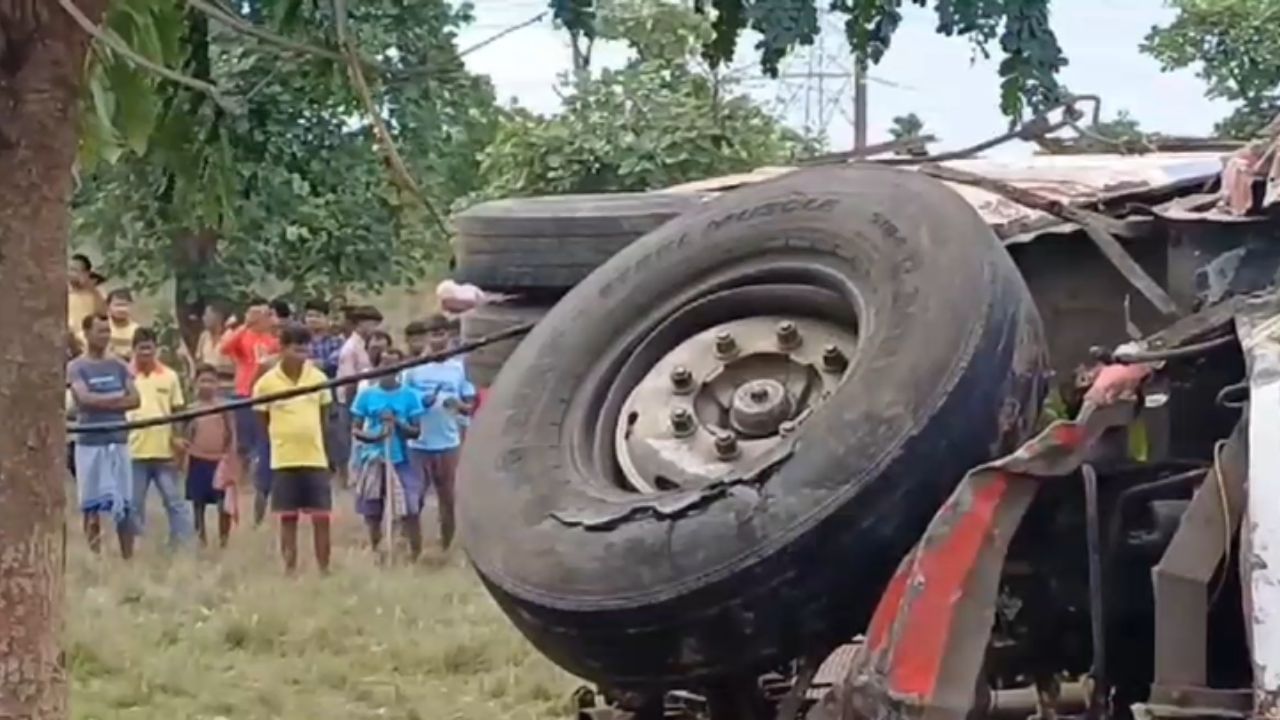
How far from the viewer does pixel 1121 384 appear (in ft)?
12.5

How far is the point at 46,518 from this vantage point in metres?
2.88

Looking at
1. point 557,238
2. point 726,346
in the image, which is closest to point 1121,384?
point 726,346

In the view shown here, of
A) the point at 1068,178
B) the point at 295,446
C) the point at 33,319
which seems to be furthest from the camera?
the point at 295,446

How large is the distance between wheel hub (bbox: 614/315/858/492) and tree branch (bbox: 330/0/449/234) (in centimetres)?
212

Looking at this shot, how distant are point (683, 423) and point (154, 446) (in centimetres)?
778

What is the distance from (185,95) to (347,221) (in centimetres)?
1294

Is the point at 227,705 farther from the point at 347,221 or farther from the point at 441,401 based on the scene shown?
the point at 347,221

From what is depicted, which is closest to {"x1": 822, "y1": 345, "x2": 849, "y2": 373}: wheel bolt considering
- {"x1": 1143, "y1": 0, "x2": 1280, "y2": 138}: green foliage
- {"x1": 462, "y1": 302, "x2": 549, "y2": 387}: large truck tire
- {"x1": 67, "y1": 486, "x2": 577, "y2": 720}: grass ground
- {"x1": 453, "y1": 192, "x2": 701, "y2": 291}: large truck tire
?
{"x1": 453, "y1": 192, "x2": 701, "y2": 291}: large truck tire

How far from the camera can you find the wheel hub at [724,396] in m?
4.66

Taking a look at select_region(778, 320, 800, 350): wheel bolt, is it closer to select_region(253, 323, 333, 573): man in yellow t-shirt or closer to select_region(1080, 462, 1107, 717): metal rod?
select_region(1080, 462, 1107, 717): metal rod

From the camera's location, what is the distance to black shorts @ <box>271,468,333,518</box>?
37.0 feet

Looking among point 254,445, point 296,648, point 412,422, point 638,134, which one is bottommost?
point 296,648

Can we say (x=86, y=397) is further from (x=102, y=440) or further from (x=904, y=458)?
(x=904, y=458)

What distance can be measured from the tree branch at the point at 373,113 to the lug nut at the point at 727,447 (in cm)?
217
